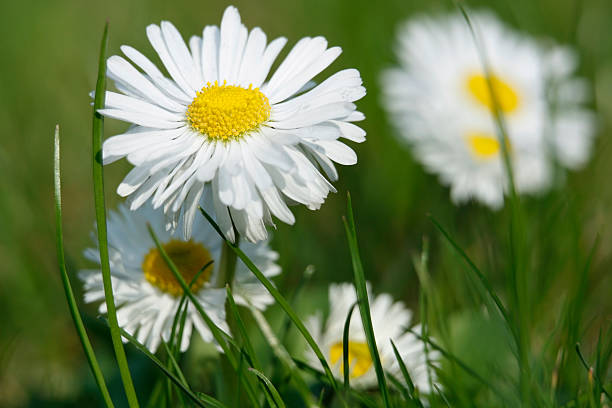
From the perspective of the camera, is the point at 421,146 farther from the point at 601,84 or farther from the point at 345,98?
the point at 345,98

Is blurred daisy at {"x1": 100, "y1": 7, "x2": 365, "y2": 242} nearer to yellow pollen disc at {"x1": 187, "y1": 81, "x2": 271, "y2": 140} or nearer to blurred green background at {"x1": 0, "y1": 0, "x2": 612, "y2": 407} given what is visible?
yellow pollen disc at {"x1": 187, "y1": 81, "x2": 271, "y2": 140}

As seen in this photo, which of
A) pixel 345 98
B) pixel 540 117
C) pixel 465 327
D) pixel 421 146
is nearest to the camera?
pixel 345 98

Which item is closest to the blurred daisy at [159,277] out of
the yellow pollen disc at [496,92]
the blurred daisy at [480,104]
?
the blurred daisy at [480,104]

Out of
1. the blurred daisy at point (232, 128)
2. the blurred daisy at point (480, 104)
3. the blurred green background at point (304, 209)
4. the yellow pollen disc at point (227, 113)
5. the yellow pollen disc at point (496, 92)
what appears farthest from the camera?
the yellow pollen disc at point (496, 92)

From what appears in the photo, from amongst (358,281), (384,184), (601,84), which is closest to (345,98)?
(358,281)

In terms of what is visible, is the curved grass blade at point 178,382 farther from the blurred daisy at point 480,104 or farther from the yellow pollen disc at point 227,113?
the blurred daisy at point 480,104

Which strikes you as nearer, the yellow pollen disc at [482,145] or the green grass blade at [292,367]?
the green grass blade at [292,367]

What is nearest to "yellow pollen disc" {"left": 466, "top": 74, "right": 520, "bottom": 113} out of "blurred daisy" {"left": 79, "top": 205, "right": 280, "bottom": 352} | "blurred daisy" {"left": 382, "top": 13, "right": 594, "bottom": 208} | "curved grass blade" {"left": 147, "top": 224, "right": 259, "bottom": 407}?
"blurred daisy" {"left": 382, "top": 13, "right": 594, "bottom": 208}
